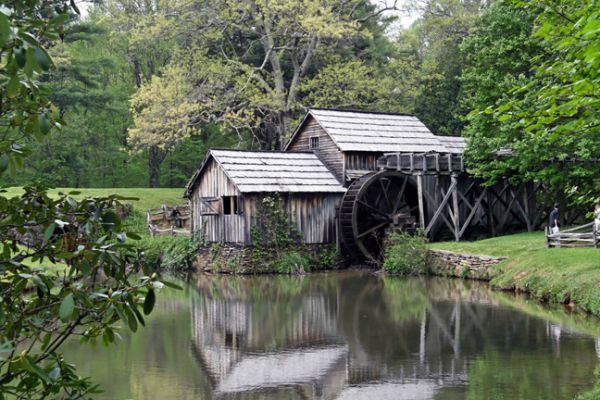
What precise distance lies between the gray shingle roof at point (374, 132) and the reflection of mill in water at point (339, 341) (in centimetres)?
944

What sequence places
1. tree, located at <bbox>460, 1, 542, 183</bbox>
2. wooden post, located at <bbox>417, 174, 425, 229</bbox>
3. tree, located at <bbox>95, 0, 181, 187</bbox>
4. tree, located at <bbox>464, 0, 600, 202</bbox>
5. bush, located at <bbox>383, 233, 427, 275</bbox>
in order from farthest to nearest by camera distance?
tree, located at <bbox>95, 0, 181, 187</bbox> → wooden post, located at <bbox>417, 174, 425, 229</bbox> → tree, located at <bbox>460, 1, 542, 183</bbox> → bush, located at <bbox>383, 233, 427, 275</bbox> → tree, located at <bbox>464, 0, 600, 202</bbox>

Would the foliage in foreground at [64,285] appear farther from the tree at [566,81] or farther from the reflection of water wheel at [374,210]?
the reflection of water wheel at [374,210]

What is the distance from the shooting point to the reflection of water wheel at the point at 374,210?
26.7 metres

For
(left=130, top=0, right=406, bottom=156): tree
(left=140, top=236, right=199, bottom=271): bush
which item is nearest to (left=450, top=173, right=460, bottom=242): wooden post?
(left=140, top=236, right=199, bottom=271): bush

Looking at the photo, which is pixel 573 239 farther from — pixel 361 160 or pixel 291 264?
pixel 361 160

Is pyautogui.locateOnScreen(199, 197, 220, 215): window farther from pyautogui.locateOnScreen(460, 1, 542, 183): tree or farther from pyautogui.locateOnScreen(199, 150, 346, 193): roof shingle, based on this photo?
pyautogui.locateOnScreen(460, 1, 542, 183): tree

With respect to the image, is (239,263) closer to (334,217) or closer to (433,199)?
(334,217)

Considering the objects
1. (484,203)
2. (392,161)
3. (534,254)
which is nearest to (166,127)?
(392,161)

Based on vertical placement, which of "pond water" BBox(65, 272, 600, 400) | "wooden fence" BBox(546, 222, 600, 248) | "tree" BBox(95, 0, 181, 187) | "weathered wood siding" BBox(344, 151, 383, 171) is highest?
"tree" BBox(95, 0, 181, 187)

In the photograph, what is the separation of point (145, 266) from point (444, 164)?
24.1 metres

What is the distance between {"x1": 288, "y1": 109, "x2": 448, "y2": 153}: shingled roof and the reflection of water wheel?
145cm

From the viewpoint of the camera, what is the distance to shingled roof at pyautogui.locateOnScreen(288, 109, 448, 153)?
28828 millimetres

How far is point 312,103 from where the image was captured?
124 ft

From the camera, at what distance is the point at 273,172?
27.0 meters
